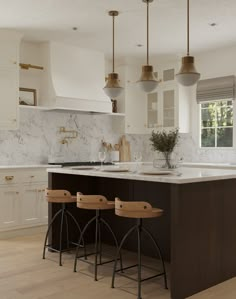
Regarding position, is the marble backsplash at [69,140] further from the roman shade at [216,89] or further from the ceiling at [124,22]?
the ceiling at [124,22]

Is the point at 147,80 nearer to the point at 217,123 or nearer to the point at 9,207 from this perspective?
the point at 9,207

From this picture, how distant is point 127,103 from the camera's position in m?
7.02

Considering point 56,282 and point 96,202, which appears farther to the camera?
point 96,202

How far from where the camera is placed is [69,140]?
6.52m

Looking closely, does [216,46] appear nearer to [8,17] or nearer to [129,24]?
[129,24]

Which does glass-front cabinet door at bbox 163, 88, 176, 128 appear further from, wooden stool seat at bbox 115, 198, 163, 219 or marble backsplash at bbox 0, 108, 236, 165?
wooden stool seat at bbox 115, 198, 163, 219

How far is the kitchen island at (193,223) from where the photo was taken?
3105 mm

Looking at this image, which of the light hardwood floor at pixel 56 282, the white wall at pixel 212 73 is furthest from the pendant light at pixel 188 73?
the white wall at pixel 212 73

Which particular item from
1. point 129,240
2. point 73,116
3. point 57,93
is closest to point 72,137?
point 73,116

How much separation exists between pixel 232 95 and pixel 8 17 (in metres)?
3.42

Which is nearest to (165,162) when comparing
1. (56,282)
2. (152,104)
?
(56,282)

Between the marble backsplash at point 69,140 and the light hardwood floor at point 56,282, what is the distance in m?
1.96

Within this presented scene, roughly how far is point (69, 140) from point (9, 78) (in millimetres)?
1518

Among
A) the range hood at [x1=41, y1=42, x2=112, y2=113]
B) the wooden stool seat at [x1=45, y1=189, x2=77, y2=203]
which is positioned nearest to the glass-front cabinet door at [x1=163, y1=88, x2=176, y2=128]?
the range hood at [x1=41, y1=42, x2=112, y2=113]
